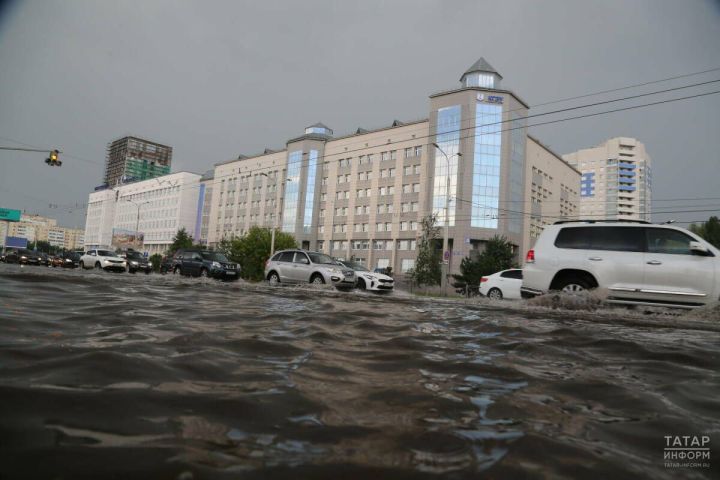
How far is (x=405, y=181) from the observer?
58.2 meters

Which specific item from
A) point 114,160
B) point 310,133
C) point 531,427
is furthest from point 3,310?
point 114,160

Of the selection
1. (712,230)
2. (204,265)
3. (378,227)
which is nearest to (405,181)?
(378,227)

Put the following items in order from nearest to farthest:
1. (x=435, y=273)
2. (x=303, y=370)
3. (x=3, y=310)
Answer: (x=303, y=370) < (x=3, y=310) < (x=435, y=273)

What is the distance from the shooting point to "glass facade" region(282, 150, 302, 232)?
67938mm

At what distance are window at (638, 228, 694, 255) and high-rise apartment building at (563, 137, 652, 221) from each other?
11125 cm

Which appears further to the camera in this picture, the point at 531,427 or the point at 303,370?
the point at 303,370

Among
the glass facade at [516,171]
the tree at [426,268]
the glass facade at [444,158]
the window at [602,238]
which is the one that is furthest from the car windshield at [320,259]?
the glass facade at [516,171]

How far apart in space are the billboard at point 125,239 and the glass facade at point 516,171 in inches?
3368

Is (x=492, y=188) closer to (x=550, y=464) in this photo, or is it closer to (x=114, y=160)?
(x=550, y=464)

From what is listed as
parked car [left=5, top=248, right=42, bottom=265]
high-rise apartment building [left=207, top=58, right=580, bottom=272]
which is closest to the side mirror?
high-rise apartment building [left=207, top=58, right=580, bottom=272]

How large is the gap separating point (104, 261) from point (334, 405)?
26.8m

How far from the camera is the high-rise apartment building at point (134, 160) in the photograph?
148125 mm

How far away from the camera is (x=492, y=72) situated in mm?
52438

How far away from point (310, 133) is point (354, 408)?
2753 inches
